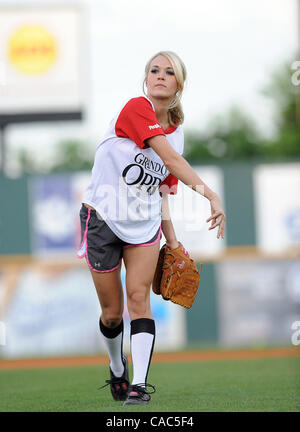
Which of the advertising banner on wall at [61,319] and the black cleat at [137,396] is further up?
the advertising banner on wall at [61,319]

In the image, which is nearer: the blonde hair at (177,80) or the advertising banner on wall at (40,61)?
the blonde hair at (177,80)

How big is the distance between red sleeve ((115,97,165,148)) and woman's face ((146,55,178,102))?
0.09 meters

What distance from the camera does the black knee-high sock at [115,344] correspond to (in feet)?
14.6

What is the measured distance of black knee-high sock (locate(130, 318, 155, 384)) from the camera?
405 centimetres

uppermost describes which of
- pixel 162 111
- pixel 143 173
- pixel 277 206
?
pixel 277 206

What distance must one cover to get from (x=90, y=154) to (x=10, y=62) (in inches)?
1235

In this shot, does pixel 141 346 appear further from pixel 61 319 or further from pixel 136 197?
pixel 61 319

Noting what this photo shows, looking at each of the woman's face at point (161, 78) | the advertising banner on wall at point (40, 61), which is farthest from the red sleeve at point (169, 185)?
the advertising banner on wall at point (40, 61)

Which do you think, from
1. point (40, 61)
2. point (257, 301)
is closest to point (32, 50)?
point (40, 61)

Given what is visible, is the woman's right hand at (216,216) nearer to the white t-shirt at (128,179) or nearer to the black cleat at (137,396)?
the white t-shirt at (128,179)

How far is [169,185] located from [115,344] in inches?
35.8

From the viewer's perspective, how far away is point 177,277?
14.6 feet

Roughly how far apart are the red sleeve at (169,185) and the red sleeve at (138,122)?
404 millimetres
